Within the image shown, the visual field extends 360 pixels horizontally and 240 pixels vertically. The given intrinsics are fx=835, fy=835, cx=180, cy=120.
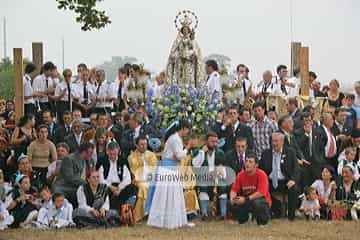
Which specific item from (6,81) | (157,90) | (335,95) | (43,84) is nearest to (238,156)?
(335,95)

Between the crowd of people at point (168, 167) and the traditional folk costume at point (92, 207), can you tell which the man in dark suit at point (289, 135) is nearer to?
the crowd of people at point (168, 167)

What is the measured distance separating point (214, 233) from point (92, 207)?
1.77 metres

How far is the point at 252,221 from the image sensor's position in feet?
39.4

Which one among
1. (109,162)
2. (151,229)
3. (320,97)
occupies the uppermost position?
(320,97)

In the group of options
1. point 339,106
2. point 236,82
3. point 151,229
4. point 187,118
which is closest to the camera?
point 151,229

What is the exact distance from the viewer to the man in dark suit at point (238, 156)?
40.1 feet

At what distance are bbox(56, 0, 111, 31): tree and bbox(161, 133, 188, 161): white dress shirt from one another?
153 inches

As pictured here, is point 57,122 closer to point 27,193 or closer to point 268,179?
point 27,193

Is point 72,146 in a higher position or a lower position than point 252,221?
higher

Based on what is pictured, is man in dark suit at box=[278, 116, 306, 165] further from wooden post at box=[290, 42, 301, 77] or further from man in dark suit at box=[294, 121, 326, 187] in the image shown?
wooden post at box=[290, 42, 301, 77]

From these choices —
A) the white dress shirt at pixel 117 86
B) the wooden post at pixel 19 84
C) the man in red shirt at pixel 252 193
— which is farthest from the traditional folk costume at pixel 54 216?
the white dress shirt at pixel 117 86

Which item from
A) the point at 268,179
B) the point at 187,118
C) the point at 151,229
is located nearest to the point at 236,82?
the point at 187,118

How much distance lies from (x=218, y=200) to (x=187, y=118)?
155cm

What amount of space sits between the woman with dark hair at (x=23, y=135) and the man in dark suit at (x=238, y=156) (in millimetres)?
2941
